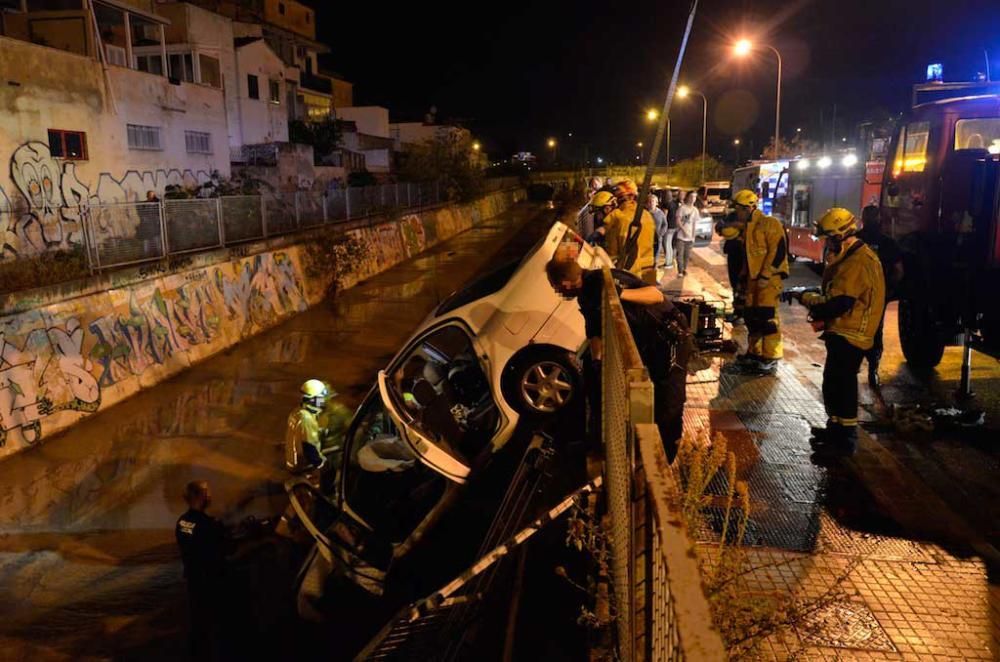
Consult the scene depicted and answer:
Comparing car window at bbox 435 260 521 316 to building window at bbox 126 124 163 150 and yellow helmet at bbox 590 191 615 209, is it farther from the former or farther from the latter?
building window at bbox 126 124 163 150

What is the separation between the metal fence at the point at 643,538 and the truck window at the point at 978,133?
23.7ft

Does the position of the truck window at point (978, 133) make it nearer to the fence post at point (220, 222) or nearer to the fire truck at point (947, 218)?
the fire truck at point (947, 218)

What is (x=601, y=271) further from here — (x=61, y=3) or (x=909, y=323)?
(x=61, y=3)

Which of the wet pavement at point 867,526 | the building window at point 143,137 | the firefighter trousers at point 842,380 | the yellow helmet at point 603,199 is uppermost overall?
the building window at point 143,137

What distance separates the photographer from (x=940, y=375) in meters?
8.73

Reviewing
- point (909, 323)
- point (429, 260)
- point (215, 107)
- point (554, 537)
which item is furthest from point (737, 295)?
point (215, 107)

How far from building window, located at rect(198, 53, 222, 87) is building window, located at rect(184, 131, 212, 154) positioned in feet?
16.2

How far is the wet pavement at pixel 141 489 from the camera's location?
207 inches

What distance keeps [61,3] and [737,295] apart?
24682mm

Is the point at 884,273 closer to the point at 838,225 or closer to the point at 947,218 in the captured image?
the point at 947,218

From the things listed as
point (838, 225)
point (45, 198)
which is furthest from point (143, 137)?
point (838, 225)

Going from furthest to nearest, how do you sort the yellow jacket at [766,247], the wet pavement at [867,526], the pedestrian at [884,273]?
the yellow jacket at [766,247] → the pedestrian at [884,273] → the wet pavement at [867,526]

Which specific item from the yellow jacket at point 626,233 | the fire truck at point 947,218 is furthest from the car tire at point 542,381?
the fire truck at point 947,218

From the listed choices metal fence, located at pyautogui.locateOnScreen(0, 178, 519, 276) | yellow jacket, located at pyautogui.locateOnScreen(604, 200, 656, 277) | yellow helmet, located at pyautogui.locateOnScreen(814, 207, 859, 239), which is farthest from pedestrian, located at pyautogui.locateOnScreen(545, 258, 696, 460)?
metal fence, located at pyautogui.locateOnScreen(0, 178, 519, 276)
